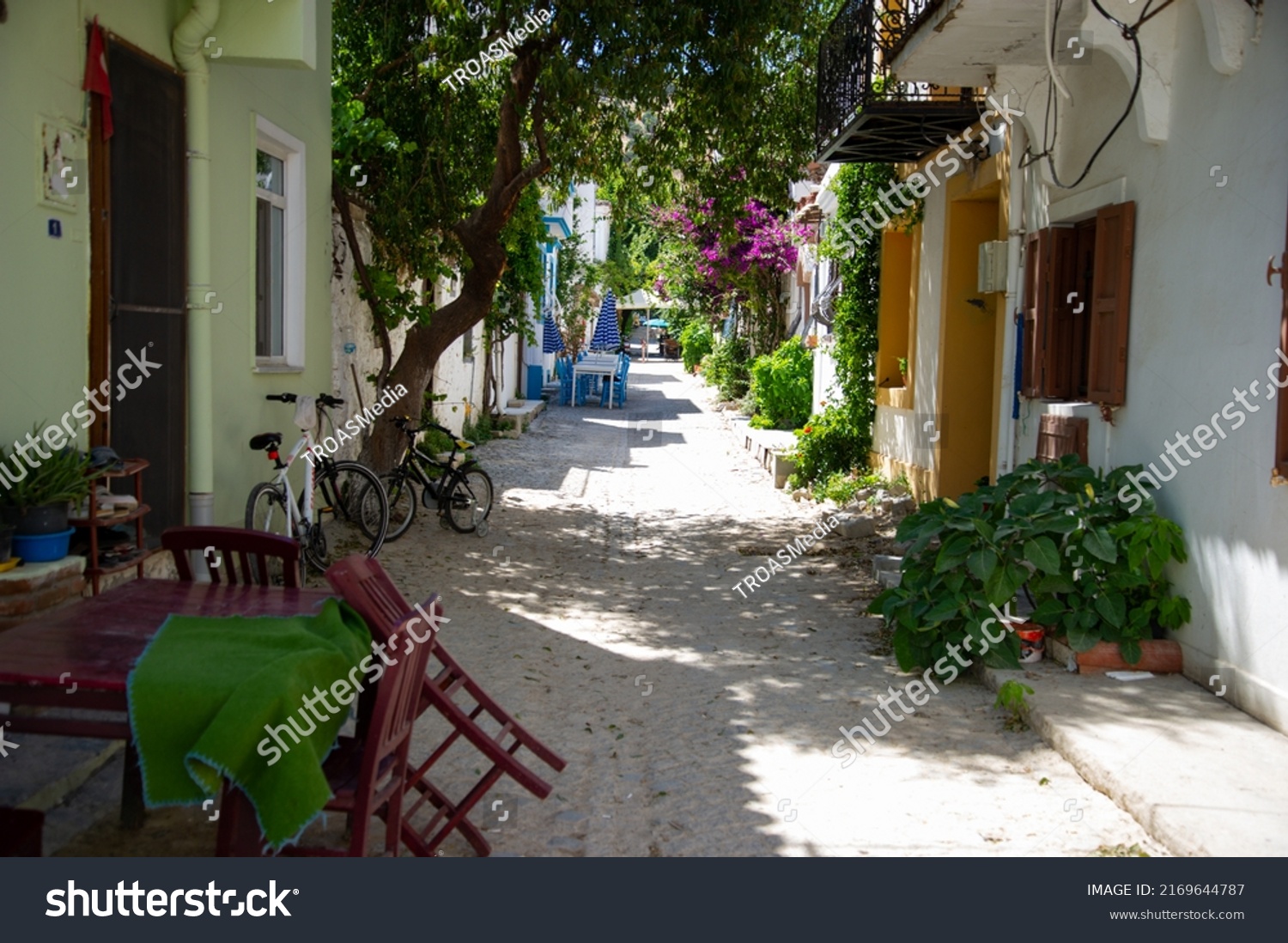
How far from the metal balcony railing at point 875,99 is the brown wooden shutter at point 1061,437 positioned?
2.67 metres

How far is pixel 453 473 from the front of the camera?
9867mm

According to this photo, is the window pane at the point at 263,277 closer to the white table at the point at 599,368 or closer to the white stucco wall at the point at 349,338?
the white stucco wall at the point at 349,338

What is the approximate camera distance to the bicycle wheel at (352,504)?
8.59 meters

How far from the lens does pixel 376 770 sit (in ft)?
9.61

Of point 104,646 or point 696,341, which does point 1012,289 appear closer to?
point 104,646

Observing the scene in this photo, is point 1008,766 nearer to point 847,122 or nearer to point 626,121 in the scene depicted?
point 847,122

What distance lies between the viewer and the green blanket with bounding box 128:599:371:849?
269cm

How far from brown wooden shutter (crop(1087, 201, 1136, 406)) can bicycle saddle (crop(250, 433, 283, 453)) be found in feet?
16.3

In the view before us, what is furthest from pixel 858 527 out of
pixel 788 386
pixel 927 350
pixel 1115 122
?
pixel 788 386

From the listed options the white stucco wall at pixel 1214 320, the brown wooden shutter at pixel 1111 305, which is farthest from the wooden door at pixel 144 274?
the brown wooden shutter at pixel 1111 305

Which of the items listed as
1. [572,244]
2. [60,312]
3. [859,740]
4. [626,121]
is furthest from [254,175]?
[572,244]

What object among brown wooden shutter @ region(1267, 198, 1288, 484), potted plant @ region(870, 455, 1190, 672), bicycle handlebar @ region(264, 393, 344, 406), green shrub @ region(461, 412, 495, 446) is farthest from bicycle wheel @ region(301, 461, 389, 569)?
green shrub @ region(461, 412, 495, 446)

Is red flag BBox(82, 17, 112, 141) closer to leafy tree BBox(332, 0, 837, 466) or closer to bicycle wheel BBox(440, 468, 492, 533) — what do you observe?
leafy tree BBox(332, 0, 837, 466)
